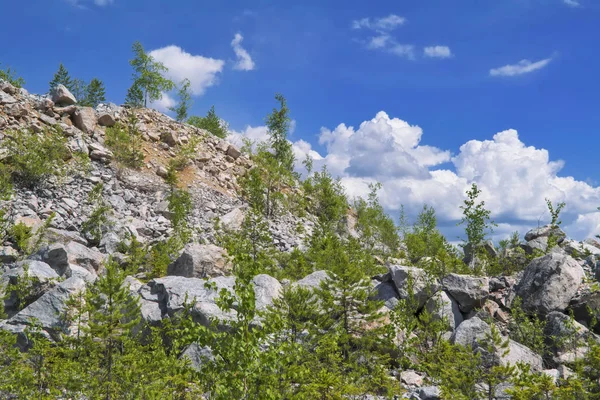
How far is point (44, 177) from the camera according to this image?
39188mm

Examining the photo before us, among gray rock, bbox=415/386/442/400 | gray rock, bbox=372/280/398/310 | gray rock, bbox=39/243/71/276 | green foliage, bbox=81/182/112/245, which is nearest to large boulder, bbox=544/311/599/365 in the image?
gray rock, bbox=372/280/398/310

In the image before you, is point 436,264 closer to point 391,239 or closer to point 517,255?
point 517,255

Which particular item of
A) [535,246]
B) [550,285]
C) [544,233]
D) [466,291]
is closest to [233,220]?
[466,291]

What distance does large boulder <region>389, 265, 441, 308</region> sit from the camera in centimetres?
2542

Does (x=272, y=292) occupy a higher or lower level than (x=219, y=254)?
lower

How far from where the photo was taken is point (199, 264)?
27.6 metres

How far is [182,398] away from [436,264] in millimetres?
18404

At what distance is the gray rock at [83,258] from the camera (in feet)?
86.1

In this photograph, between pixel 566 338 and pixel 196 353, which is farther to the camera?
pixel 566 338

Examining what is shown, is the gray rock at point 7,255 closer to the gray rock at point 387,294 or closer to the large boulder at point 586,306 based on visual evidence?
the gray rock at point 387,294

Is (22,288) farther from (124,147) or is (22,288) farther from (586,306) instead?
(586,306)

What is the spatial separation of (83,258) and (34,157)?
652 inches

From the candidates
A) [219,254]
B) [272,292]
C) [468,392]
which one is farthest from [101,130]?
[468,392]

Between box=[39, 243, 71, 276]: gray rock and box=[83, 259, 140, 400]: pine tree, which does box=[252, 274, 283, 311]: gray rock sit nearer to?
box=[83, 259, 140, 400]: pine tree
